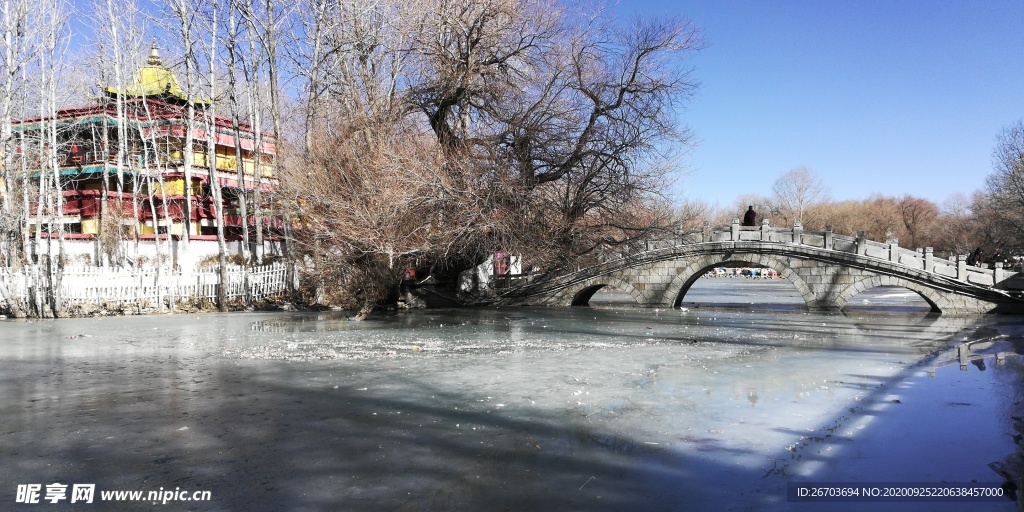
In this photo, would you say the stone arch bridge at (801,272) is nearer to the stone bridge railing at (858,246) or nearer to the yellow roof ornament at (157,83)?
the stone bridge railing at (858,246)

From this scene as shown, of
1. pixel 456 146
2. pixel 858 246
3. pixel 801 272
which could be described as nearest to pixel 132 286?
pixel 456 146

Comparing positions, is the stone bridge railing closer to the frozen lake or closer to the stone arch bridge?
the stone arch bridge

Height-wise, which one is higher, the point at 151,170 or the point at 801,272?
the point at 151,170

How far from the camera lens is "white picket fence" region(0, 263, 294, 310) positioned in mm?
19250

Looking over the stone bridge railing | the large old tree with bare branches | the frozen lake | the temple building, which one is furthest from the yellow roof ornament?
the stone bridge railing

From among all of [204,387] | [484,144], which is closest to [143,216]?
[484,144]

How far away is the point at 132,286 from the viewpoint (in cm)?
2056

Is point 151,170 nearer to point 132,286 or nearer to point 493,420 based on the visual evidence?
point 132,286

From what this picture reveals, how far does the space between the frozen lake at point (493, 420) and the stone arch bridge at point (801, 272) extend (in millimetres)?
12862

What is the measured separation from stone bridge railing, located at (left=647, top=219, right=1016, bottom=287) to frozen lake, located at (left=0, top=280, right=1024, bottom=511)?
12866 mm

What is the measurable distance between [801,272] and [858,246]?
2.26m

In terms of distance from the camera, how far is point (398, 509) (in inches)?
179

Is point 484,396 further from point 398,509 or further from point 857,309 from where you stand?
point 857,309

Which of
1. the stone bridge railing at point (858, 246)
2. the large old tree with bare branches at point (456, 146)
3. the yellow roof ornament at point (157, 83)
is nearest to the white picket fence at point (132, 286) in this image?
the large old tree with bare branches at point (456, 146)
